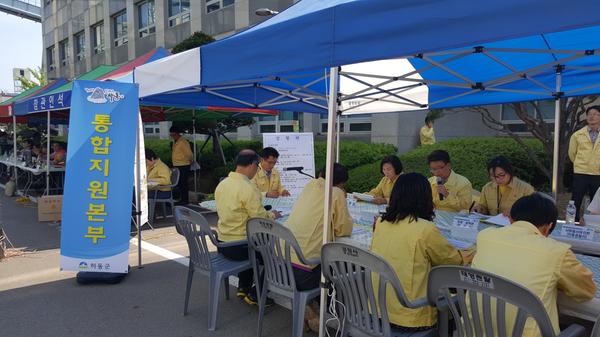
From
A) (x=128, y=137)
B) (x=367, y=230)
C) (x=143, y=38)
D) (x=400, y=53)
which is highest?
(x=143, y=38)

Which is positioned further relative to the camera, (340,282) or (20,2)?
(20,2)

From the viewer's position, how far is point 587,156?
5141mm

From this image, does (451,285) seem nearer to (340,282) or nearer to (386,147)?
(340,282)

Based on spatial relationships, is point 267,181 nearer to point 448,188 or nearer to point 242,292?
point 242,292

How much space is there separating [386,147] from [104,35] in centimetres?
1988

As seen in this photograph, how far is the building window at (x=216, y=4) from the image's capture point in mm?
15852

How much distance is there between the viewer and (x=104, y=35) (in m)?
24.3

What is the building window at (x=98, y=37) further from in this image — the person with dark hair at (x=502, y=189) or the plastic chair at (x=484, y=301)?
the plastic chair at (x=484, y=301)

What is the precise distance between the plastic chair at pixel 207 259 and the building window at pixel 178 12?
16212 mm

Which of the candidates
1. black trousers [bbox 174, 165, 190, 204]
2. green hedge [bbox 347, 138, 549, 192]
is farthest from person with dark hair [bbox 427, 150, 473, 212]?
black trousers [bbox 174, 165, 190, 204]

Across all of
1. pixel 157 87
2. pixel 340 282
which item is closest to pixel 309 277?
pixel 340 282

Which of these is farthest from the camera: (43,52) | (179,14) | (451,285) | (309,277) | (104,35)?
(43,52)

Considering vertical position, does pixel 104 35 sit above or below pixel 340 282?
above

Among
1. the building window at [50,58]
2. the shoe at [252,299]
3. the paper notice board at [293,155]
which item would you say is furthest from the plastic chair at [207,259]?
the building window at [50,58]
